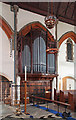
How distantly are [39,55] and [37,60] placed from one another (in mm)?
400

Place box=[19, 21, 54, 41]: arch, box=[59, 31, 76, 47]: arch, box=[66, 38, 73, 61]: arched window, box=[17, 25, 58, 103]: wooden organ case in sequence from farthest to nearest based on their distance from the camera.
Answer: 1. box=[66, 38, 73, 61]: arched window
2. box=[59, 31, 76, 47]: arch
3. box=[19, 21, 54, 41]: arch
4. box=[17, 25, 58, 103]: wooden organ case

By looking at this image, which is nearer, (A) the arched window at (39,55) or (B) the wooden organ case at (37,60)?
(B) the wooden organ case at (37,60)

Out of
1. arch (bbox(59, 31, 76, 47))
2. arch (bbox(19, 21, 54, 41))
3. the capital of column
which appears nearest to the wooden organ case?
arch (bbox(19, 21, 54, 41))

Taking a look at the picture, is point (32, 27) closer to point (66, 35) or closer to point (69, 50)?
point (66, 35)

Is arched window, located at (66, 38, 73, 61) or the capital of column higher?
the capital of column

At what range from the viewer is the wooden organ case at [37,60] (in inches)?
345

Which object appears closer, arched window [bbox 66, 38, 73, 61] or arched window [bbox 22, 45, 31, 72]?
arched window [bbox 22, 45, 31, 72]

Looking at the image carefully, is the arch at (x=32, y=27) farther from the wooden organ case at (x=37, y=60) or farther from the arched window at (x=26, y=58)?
the arched window at (x=26, y=58)

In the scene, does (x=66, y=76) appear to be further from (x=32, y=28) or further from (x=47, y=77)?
(x=32, y=28)

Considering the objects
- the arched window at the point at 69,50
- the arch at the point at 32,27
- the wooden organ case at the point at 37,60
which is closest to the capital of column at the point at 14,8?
the arch at the point at 32,27

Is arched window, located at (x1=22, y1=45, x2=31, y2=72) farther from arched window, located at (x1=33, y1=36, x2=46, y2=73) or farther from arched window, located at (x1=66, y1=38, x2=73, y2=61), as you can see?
arched window, located at (x1=66, y1=38, x2=73, y2=61)

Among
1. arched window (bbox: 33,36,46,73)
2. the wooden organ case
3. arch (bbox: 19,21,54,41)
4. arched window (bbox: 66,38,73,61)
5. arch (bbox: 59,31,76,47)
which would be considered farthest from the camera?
arched window (bbox: 66,38,73,61)

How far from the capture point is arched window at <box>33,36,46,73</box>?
29.8 feet

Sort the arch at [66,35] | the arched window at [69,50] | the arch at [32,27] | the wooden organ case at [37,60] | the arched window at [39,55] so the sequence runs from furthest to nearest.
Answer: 1. the arched window at [69,50]
2. the arch at [66,35]
3. the arch at [32,27]
4. the arched window at [39,55]
5. the wooden organ case at [37,60]
